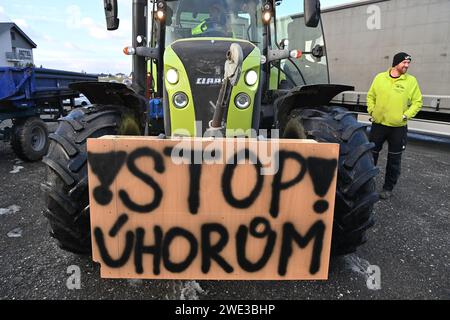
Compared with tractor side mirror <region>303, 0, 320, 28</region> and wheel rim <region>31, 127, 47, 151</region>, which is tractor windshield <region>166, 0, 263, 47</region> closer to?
tractor side mirror <region>303, 0, 320, 28</region>

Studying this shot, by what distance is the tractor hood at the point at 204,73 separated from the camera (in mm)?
2377

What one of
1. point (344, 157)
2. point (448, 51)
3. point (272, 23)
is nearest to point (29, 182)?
point (272, 23)

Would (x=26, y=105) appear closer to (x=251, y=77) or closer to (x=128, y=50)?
(x=128, y=50)

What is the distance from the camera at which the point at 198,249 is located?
188 centimetres

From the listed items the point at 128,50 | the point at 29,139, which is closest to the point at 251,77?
the point at 128,50

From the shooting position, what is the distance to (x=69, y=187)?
2.15 m

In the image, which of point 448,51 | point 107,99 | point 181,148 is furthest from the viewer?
point 448,51

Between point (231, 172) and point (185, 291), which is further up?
point (231, 172)

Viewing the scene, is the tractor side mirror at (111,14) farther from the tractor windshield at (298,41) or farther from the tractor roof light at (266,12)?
the tractor windshield at (298,41)

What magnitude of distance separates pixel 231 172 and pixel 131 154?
0.54m

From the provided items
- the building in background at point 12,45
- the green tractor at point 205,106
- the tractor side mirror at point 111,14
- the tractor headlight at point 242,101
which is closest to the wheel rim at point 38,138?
the green tractor at point 205,106

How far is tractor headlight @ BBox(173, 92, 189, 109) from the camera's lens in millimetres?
2404

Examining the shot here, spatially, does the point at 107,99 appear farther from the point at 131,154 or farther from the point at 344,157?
the point at 344,157

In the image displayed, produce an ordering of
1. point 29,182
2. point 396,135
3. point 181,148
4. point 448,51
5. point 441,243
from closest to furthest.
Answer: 1. point 181,148
2. point 441,243
3. point 396,135
4. point 29,182
5. point 448,51
